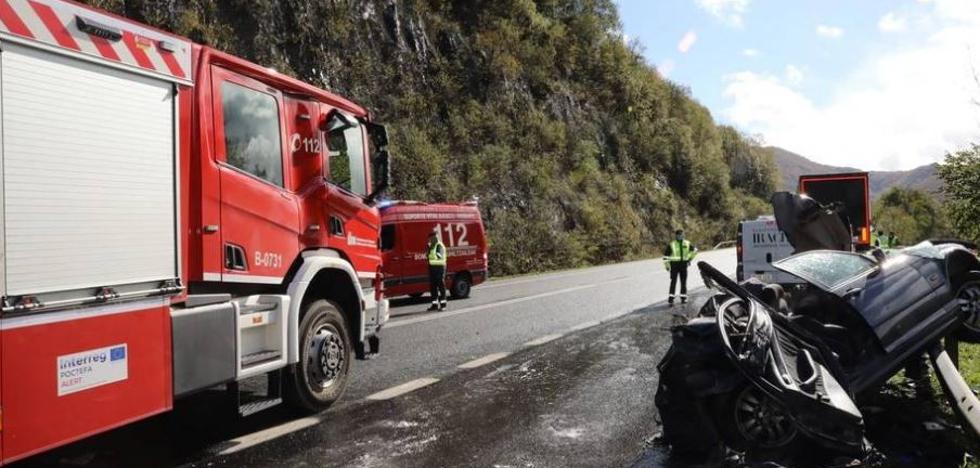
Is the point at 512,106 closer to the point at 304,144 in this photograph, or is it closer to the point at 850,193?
the point at 850,193

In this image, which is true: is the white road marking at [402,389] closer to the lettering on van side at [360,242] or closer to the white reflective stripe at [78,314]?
the lettering on van side at [360,242]

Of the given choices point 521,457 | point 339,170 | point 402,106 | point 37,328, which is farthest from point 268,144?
point 402,106

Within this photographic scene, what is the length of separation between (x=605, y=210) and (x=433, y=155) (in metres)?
15.1

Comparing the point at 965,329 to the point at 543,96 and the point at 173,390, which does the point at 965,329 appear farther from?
the point at 543,96

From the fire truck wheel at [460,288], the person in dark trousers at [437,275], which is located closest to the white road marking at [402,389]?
the person in dark trousers at [437,275]

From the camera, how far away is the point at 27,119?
3.40 meters

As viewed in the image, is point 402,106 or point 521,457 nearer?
point 521,457

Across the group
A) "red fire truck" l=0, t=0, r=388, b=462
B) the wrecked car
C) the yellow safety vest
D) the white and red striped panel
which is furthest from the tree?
the white and red striped panel

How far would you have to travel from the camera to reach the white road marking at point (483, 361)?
7.44 m

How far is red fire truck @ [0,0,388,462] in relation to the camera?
11.1 ft

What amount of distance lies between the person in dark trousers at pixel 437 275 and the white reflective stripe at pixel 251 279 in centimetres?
803

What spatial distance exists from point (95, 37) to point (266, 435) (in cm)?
282

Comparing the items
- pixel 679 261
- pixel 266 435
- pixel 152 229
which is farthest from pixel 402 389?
pixel 679 261

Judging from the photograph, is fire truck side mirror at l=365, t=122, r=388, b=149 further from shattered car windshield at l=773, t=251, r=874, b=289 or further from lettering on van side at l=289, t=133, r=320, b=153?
shattered car windshield at l=773, t=251, r=874, b=289
